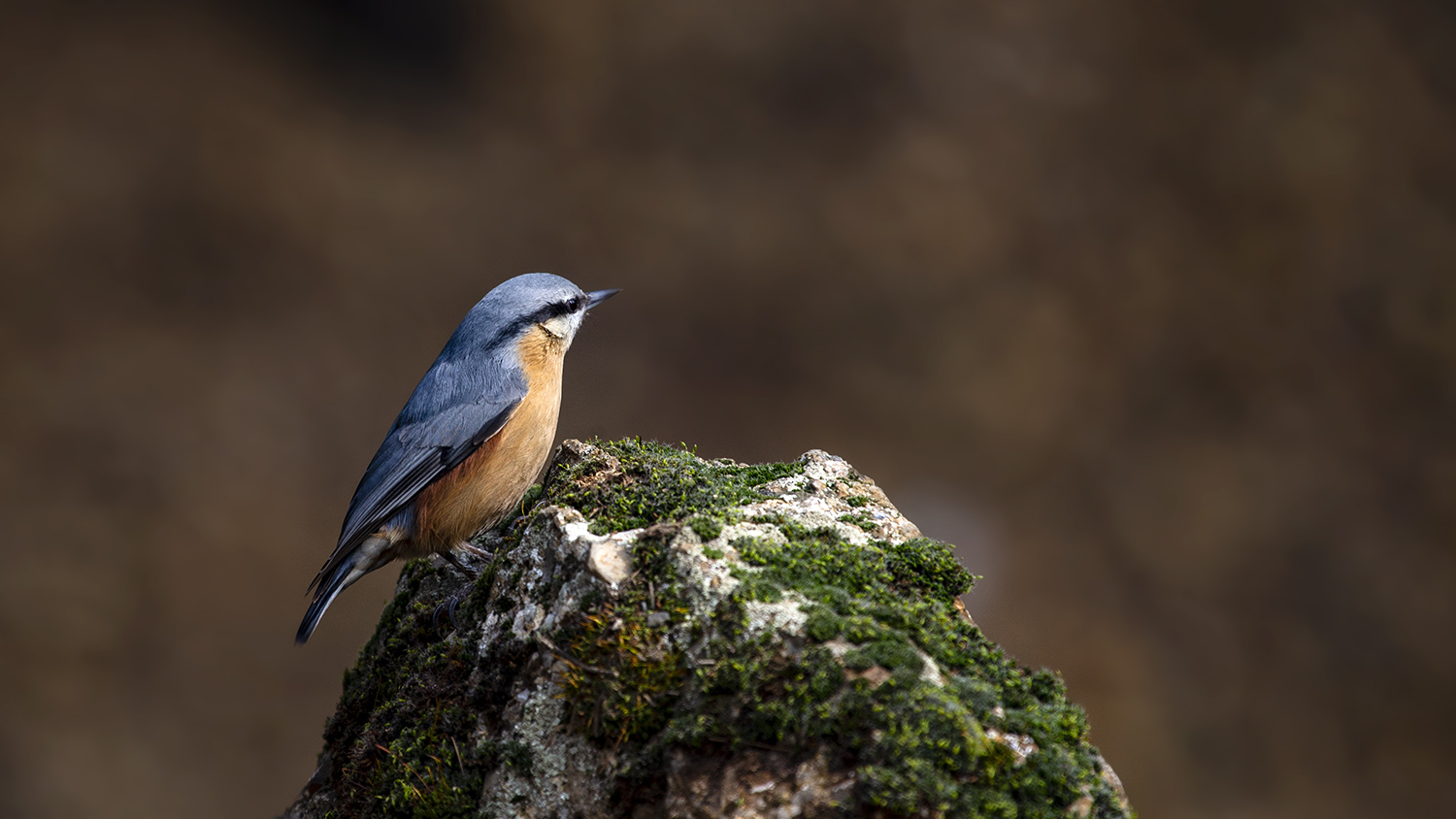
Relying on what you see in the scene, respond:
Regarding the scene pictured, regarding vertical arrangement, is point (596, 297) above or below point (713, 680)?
above

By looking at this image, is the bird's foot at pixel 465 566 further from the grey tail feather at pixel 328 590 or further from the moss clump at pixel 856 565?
the moss clump at pixel 856 565

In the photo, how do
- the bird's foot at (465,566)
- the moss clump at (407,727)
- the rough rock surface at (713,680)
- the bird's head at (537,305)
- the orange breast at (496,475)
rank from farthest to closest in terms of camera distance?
the bird's head at (537,305) < the orange breast at (496,475) < the bird's foot at (465,566) < the moss clump at (407,727) < the rough rock surface at (713,680)

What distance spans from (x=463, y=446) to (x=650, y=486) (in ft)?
4.98

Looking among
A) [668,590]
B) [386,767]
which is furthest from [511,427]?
[668,590]

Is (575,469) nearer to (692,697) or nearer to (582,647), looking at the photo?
(582,647)

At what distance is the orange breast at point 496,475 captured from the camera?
4.57 m

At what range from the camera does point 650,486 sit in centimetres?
359

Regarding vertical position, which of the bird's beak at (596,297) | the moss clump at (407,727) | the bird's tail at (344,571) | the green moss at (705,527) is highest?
the bird's beak at (596,297)

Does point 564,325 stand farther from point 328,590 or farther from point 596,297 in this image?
point 328,590

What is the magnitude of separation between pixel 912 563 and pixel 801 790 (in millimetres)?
1037

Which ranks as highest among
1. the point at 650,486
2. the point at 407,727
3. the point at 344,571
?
the point at 650,486

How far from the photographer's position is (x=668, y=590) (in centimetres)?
289

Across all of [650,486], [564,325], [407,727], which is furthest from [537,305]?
[407,727]

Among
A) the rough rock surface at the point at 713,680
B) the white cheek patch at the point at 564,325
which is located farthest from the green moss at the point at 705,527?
the white cheek patch at the point at 564,325
